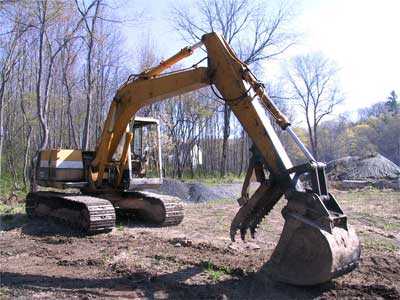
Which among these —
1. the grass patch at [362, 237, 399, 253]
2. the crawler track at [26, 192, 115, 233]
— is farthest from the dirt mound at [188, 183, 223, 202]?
the grass patch at [362, 237, 399, 253]

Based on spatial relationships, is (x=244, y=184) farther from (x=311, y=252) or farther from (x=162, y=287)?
(x=162, y=287)

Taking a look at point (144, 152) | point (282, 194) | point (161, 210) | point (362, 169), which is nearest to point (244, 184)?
point (282, 194)

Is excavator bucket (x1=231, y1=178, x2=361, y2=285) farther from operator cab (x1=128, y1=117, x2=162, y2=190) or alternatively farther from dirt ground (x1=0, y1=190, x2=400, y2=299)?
operator cab (x1=128, y1=117, x2=162, y2=190)

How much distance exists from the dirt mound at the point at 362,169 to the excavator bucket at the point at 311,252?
2545 centimetres

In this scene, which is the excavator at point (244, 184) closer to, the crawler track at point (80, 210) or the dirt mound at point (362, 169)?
the crawler track at point (80, 210)

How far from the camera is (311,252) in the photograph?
541 cm

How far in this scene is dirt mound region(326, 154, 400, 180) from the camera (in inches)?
1183

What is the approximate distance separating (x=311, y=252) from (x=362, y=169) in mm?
27211

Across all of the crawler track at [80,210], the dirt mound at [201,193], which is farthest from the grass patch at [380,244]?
the dirt mound at [201,193]

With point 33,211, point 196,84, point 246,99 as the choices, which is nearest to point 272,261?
point 246,99

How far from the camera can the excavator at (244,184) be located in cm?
552

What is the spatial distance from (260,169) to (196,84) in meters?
2.23

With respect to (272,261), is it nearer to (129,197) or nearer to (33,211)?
(129,197)

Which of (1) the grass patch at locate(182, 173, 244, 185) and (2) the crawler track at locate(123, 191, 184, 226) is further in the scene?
(1) the grass patch at locate(182, 173, 244, 185)
